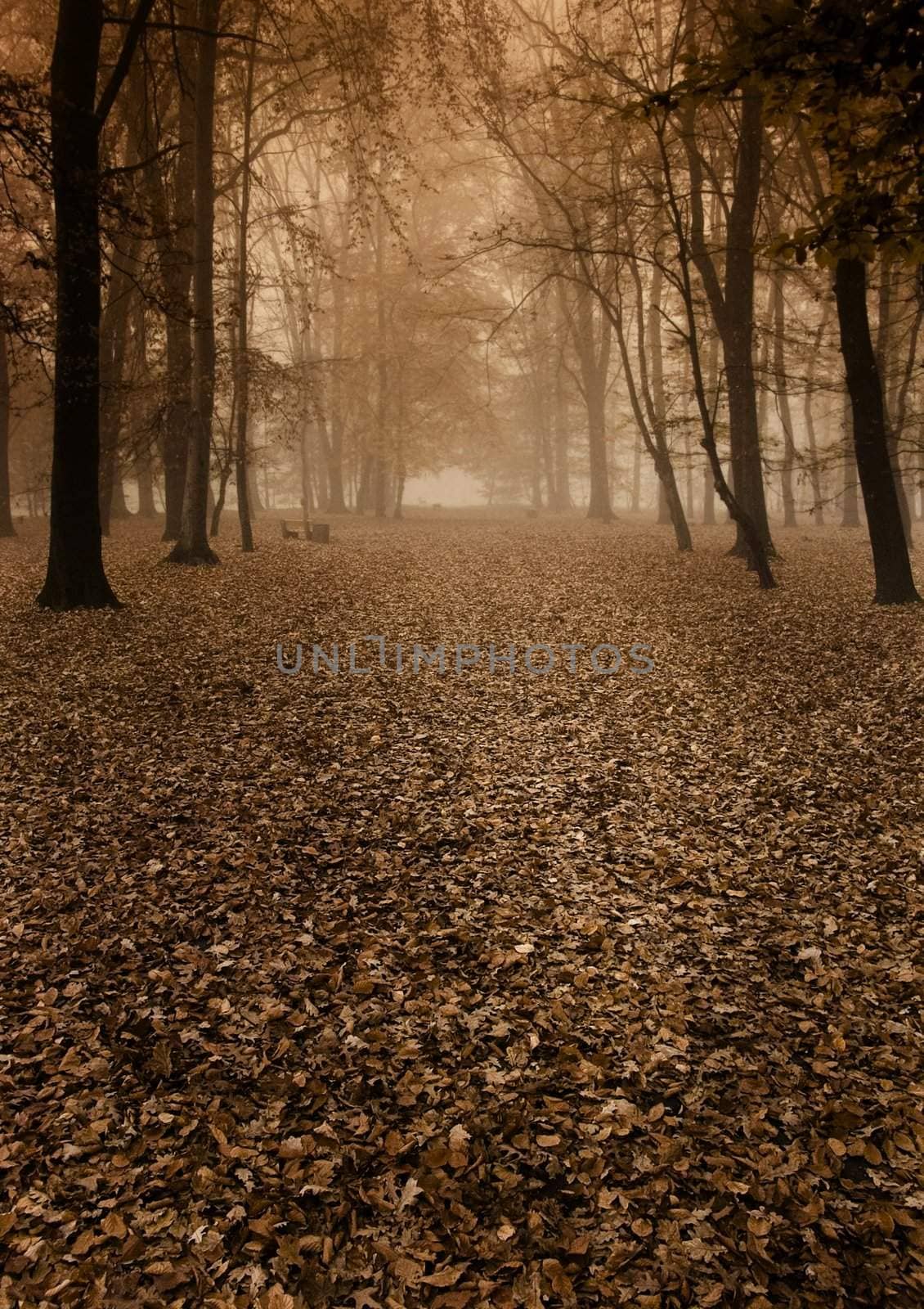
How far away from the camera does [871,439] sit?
36.7 ft

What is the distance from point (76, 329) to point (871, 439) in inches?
429

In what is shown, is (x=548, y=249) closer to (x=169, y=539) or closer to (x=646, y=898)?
(x=169, y=539)

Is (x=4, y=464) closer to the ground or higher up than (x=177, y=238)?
closer to the ground

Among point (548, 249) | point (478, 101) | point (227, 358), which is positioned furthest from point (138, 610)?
point (548, 249)

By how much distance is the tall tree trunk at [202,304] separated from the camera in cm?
1350

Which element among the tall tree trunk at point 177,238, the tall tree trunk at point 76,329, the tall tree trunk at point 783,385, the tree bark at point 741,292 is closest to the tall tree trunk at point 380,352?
the tall tree trunk at point 177,238

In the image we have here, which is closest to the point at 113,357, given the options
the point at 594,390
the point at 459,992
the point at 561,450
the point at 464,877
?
the point at 464,877

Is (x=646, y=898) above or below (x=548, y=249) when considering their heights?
below

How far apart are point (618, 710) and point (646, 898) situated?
3.35 m

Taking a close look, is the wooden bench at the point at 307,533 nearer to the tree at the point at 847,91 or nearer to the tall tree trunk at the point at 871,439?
the tall tree trunk at the point at 871,439

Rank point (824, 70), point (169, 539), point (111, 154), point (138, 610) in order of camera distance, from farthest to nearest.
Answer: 1. point (169, 539)
2. point (111, 154)
3. point (138, 610)
4. point (824, 70)

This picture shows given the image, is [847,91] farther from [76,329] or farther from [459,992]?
[76,329]

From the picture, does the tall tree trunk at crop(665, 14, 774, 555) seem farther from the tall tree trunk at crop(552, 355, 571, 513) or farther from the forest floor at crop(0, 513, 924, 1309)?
the tall tree trunk at crop(552, 355, 571, 513)

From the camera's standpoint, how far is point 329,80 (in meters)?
18.0
